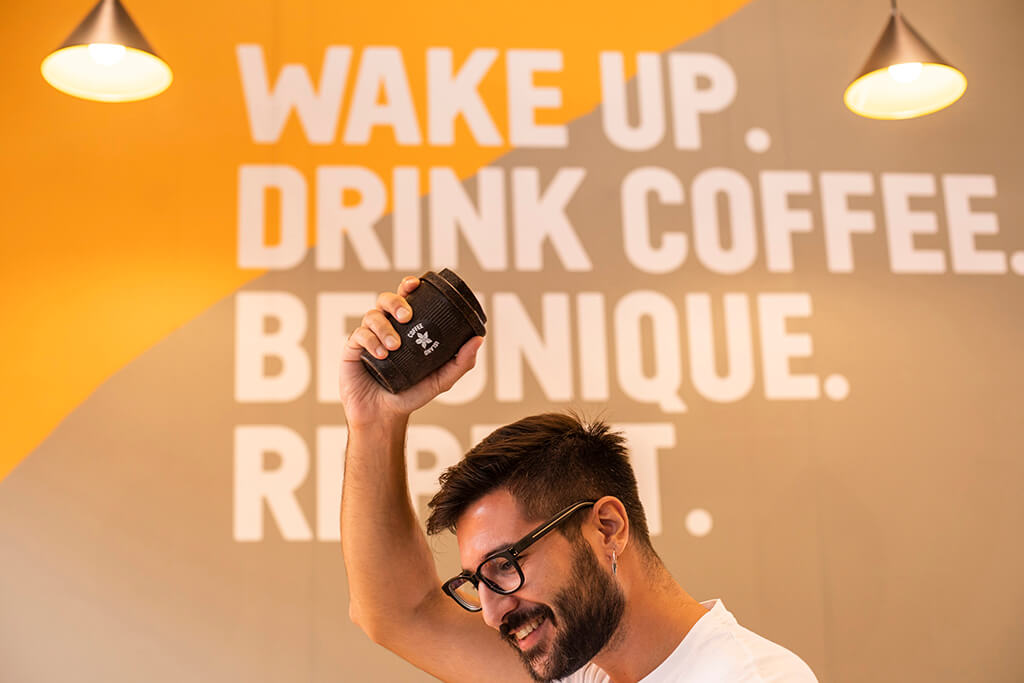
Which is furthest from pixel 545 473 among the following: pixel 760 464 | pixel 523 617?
pixel 760 464

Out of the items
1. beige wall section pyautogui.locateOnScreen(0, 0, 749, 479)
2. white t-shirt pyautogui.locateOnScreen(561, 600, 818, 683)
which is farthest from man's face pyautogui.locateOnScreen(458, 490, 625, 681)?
beige wall section pyautogui.locateOnScreen(0, 0, 749, 479)

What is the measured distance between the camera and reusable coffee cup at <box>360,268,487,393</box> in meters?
1.50

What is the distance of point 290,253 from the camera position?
3205 millimetres

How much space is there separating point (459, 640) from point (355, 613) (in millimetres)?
204

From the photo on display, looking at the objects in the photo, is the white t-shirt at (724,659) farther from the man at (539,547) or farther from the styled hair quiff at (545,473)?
the styled hair quiff at (545,473)

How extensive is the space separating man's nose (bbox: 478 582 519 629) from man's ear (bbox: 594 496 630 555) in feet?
0.59

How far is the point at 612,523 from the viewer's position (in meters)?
1.71

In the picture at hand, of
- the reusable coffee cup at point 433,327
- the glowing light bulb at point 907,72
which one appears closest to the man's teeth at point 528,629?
the reusable coffee cup at point 433,327

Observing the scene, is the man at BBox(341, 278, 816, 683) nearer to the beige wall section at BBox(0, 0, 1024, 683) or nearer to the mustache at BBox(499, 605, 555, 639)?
the mustache at BBox(499, 605, 555, 639)

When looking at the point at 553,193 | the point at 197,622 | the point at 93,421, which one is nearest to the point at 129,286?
the point at 93,421

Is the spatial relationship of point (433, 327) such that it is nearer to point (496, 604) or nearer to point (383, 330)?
point (383, 330)

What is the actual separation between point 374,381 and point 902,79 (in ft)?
6.99

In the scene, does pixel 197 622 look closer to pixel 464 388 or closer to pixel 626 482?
pixel 464 388

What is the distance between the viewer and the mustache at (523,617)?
164 cm
